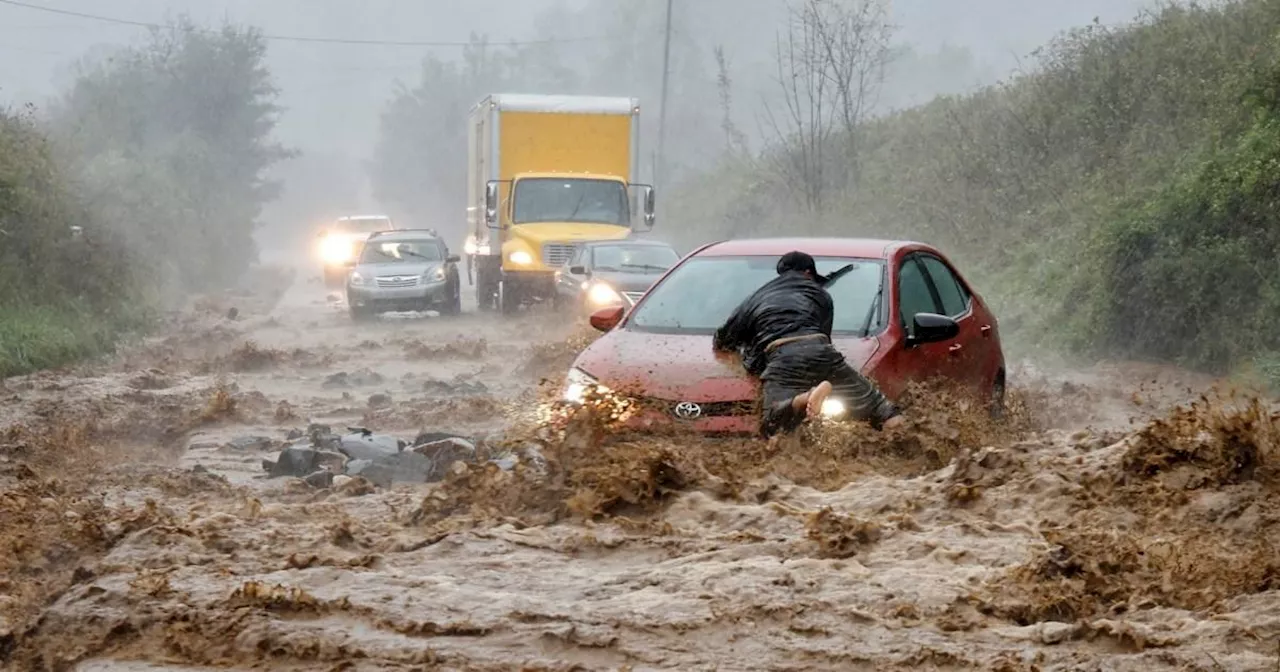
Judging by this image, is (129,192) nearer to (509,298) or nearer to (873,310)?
(509,298)

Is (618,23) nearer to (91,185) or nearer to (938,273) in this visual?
(91,185)

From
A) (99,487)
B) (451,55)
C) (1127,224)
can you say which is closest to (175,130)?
(1127,224)

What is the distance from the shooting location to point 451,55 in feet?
531

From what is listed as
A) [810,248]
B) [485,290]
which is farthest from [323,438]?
[485,290]

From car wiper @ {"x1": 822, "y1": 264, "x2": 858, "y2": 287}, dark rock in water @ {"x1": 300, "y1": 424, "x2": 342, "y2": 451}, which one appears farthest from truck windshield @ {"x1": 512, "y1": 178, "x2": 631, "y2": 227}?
car wiper @ {"x1": 822, "y1": 264, "x2": 858, "y2": 287}

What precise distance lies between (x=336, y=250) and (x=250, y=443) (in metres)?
26.5

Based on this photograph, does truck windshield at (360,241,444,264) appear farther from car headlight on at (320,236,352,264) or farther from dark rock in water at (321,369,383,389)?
dark rock in water at (321,369,383,389)

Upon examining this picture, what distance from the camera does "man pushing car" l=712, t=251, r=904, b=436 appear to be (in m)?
8.22

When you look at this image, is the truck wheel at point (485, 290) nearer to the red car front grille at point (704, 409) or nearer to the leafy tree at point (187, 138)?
the leafy tree at point (187, 138)

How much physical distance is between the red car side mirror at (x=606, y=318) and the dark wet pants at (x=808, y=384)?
171cm

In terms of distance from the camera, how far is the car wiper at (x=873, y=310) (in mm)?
9211

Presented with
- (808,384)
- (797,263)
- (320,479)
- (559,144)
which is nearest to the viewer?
(808,384)

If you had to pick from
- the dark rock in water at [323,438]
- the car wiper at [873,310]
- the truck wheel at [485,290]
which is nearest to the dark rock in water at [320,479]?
the dark rock in water at [323,438]

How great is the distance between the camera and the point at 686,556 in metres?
6.50
